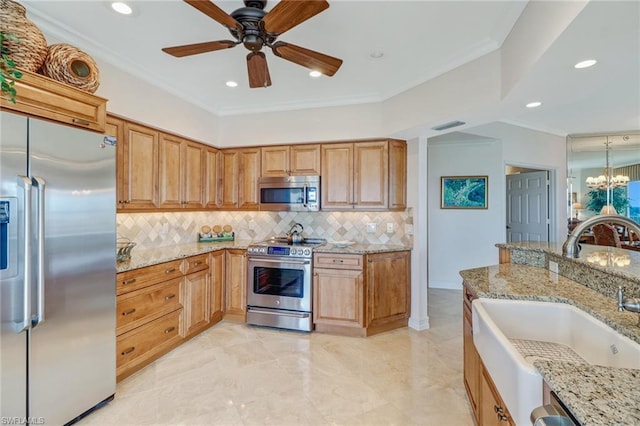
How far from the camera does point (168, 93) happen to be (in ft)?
10.9

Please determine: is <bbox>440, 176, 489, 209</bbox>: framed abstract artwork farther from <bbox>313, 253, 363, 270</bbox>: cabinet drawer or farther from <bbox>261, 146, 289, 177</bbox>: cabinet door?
<bbox>261, 146, 289, 177</bbox>: cabinet door

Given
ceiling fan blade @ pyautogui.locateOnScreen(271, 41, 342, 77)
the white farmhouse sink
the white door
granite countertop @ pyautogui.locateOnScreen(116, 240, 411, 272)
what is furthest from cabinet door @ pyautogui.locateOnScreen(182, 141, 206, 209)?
the white door

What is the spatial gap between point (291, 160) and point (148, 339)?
8.21 ft

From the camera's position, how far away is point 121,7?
205 cm

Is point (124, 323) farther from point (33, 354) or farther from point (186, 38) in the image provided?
point (186, 38)

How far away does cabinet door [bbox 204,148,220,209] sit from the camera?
401 cm

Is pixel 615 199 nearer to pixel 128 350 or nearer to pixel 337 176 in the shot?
pixel 337 176

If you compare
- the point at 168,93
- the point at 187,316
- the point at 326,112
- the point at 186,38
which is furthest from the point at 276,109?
the point at 187,316

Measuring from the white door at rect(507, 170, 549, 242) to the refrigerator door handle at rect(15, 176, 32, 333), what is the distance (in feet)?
21.5

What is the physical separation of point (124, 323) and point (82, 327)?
447mm

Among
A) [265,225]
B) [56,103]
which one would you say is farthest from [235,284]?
[56,103]

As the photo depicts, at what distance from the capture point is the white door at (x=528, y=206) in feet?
17.4

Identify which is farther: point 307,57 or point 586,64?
point 307,57

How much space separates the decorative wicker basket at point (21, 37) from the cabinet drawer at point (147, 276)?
1516 millimetres
